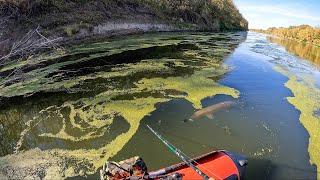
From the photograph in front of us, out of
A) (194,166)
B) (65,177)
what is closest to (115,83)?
(65,177)

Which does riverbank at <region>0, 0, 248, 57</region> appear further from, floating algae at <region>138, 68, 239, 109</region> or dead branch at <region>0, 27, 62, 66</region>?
floating algae at <region>138, 68, 239, 109</region>

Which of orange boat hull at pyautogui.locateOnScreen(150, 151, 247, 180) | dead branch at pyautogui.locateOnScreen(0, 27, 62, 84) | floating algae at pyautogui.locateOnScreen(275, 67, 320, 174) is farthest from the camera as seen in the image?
floating algae at pyautogui.locateOnScreen(275, 67, 320, 174)

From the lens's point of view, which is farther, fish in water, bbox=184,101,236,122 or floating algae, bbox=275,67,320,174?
fish in water, bbox=184,101,236,122

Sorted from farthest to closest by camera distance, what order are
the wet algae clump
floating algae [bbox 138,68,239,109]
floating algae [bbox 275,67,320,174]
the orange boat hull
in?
floating algae [bbox 138,68,239,109] < floating algae [bbox 275,67,320,174] < the wet algae clump < the orange boat hull

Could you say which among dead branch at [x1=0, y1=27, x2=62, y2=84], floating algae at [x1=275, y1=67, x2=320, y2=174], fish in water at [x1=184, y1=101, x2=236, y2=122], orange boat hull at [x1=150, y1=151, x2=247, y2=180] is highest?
dead branch at [x1=0, y1=27, x2=62, y2=84]

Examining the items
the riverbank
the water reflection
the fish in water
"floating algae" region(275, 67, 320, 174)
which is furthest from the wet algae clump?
the water reflection

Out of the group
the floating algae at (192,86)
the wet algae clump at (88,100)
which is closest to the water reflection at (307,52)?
the wet algae clump at (88,100)

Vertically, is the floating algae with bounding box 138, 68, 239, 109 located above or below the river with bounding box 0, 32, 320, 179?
above
